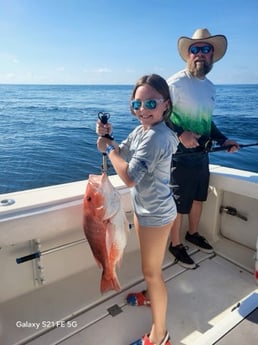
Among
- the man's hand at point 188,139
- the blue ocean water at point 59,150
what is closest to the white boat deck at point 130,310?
the man's hand at point 188,139

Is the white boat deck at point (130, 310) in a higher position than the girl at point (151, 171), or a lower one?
lower

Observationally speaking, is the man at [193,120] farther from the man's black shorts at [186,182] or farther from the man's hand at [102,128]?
the man's hand at [102,128]

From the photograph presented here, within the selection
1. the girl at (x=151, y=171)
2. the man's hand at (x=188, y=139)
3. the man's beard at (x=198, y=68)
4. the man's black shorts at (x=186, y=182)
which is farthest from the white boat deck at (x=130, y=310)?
the man's beard at (x=198, y=68)

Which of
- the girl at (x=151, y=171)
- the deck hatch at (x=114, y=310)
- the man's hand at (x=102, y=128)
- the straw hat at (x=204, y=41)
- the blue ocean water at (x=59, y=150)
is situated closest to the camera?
the girl at (x=151, y=171)

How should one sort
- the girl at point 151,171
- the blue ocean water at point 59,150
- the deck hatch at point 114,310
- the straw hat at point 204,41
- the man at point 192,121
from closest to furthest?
the girl at point 151,171
the deck hatch at point 114,310
the man at point 192,121
the straw hat at point 204,41
the blue ocean water at point 59,150

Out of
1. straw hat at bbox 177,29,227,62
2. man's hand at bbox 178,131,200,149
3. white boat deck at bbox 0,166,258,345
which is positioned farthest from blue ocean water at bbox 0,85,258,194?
white boat deck at bbox 0,166,258,345

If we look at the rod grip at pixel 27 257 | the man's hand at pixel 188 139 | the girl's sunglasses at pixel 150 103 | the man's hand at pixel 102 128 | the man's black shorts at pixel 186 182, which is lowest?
the rod grip at pixel 27 257

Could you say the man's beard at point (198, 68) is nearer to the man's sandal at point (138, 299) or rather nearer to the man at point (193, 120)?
the man at point (193, 120)

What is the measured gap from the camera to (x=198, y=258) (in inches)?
108

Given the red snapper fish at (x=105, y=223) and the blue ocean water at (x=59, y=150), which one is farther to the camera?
the blue ocean water at (x=59, y=150)

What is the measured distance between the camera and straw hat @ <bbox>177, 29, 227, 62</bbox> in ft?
8.02

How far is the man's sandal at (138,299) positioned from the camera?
83.1 inches

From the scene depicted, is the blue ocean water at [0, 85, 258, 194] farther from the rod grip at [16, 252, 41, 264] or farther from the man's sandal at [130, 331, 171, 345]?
the man's sandal at [130, 331, 171, 345]

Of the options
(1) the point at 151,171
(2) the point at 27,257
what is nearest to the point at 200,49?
(1) the point at 151,171
